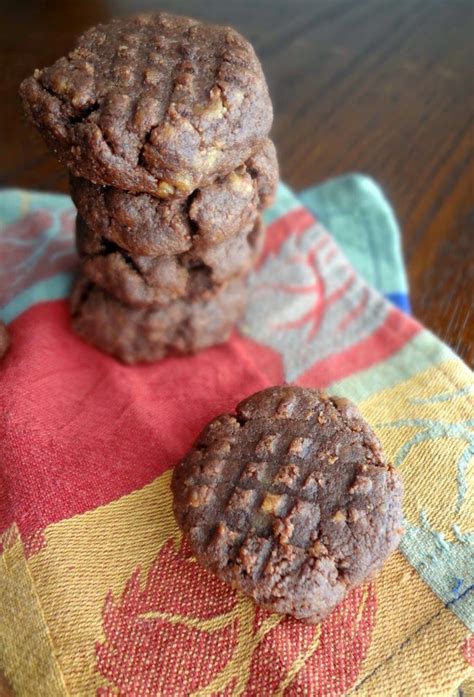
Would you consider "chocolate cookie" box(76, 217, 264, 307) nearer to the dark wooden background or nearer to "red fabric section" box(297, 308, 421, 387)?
"red fabric section" box(297, 308, 421, 387)

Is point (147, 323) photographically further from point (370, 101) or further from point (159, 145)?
point (370, 101)

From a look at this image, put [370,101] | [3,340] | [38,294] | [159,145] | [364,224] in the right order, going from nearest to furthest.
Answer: [159,145] < [3,340] < [38,294] < [364,224] < [370,101]

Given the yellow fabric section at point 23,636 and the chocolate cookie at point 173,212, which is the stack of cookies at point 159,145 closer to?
the chocolate cookie at point 173,212

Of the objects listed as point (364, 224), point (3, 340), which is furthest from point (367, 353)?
point (3, 340)

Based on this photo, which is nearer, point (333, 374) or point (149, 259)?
point (149, 259)

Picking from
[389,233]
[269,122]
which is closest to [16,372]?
[269,122]

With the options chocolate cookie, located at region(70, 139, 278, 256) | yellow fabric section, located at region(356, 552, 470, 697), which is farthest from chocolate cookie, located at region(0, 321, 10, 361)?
yellow fabric section, located at region(356, 552, 470, 697)

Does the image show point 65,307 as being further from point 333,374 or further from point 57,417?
point 333,374
